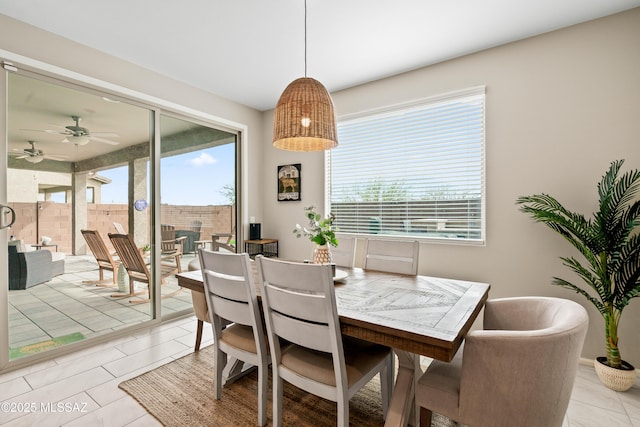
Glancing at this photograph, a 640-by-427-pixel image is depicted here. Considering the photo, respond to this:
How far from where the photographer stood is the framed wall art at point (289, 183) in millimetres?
4113

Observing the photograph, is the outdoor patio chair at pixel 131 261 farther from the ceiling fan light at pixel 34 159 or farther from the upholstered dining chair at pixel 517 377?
the upholstered dining chair at pixel 517 377

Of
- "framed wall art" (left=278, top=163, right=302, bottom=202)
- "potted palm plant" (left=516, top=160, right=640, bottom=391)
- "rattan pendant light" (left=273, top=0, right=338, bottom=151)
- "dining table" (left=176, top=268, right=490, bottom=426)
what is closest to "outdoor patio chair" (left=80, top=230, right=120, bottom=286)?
"dining table" (left=176, top=268, right=490, bottom=426)

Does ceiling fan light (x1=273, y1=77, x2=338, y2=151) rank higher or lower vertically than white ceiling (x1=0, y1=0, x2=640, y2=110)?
lower

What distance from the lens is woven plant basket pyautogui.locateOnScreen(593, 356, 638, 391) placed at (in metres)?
2.03

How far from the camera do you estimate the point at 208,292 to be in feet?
6.11

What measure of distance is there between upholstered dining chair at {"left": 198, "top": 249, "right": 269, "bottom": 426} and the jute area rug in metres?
0.13

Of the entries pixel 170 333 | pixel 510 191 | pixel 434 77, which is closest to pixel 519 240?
pixel 510 191

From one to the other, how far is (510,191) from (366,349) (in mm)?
2000

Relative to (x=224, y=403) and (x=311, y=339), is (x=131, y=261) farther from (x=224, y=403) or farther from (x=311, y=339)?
(x=311, y=339)

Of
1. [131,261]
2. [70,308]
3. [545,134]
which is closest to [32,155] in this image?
[131,261]

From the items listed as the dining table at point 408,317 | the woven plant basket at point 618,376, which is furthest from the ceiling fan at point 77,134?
the woven plant basket at point 618,376

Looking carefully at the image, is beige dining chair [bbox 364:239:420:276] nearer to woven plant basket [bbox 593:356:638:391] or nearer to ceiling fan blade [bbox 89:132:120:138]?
woven plant basket [bbox 593:356:638:391]

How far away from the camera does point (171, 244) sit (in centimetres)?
343

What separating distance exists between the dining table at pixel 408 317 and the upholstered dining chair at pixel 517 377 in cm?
13
